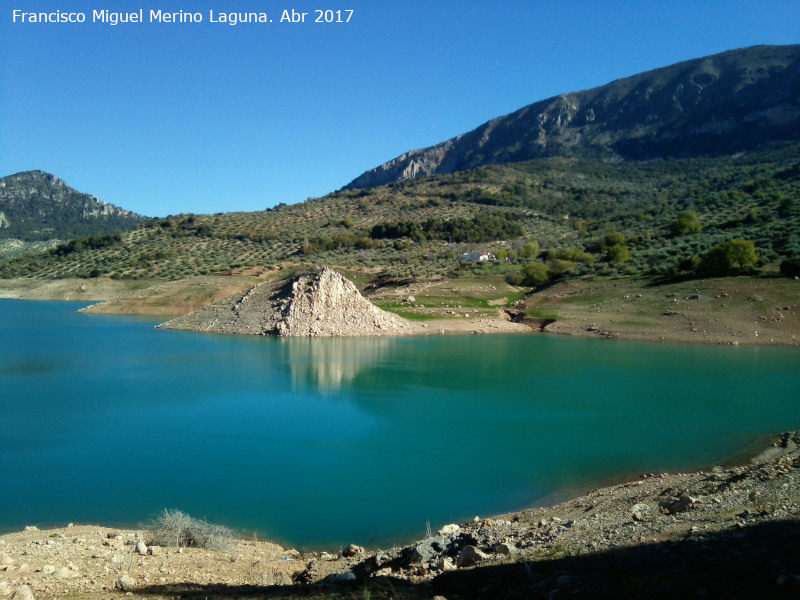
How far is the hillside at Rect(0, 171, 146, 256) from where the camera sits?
12862 cm

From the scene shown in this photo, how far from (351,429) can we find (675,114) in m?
129

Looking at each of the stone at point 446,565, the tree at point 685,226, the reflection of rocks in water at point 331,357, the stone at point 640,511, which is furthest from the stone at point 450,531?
A: the tree at point 685,226

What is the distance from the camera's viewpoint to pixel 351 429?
14914mm

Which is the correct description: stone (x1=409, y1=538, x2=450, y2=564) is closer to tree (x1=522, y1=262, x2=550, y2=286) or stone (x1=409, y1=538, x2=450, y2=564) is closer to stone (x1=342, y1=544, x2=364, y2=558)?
stone (x1=342, y1=544, x2=364, y2=558)

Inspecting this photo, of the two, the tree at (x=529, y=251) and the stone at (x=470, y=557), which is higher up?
the tree at (x=529, y=251)

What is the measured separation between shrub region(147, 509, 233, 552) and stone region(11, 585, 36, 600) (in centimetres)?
257

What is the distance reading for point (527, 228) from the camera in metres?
77.2

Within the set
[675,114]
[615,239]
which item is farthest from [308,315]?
[675,114]

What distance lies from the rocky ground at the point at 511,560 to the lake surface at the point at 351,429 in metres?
1.53

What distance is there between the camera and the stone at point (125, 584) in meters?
5.77

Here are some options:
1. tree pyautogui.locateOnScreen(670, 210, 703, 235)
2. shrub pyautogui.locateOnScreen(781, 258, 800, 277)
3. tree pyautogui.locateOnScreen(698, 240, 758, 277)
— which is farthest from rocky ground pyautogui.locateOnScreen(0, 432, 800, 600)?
tree pyautogui.locateOnScreen(670, 210, 703, 235)

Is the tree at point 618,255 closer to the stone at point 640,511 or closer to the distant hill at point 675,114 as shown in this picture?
the stone at point 640,511

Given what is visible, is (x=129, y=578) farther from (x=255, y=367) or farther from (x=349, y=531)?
(x=255, y=367)

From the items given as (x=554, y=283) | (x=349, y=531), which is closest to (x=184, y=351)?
(x=349, y=531)
